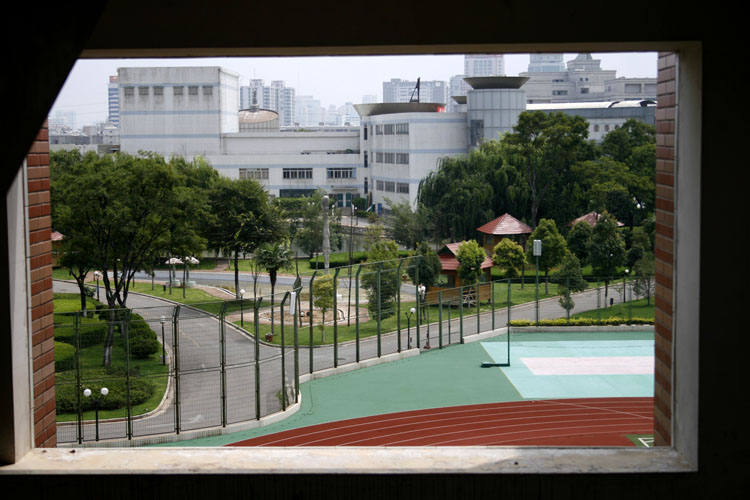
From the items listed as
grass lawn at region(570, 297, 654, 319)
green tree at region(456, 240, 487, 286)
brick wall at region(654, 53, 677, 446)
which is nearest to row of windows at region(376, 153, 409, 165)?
green tree at region(456, 240, 487, 286)

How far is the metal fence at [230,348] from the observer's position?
58.6ft

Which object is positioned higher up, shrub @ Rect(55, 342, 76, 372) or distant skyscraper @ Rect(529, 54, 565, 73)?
distant skyscraper @ Rect(529, 54, 565, 73)

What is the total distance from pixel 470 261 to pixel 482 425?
14.7 metres

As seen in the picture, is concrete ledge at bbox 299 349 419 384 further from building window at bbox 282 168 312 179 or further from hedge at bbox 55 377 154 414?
building window at bbox 282 168 312 179

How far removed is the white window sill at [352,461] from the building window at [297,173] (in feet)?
177

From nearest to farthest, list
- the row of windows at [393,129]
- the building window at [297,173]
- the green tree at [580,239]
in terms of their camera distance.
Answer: the green tree at [580,239] → the row of windows at [393,129] → the building window at [297,173]

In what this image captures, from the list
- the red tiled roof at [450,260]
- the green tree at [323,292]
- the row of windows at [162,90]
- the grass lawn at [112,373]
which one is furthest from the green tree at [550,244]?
the row of windows at [162,90]

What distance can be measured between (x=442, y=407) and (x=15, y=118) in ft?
57.7

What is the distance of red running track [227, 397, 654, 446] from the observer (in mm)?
16578

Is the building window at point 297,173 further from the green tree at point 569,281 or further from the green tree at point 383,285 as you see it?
the green tree at point 383,285

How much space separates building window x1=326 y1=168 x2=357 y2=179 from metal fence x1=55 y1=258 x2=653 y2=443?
75.2 ft

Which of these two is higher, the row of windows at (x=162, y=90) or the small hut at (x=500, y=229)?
the row of windows at (x=162, y=90)

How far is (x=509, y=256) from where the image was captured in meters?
34.1

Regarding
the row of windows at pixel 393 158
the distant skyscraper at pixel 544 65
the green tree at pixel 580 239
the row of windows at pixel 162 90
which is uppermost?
the distant skyscraper at pixel 544 65
